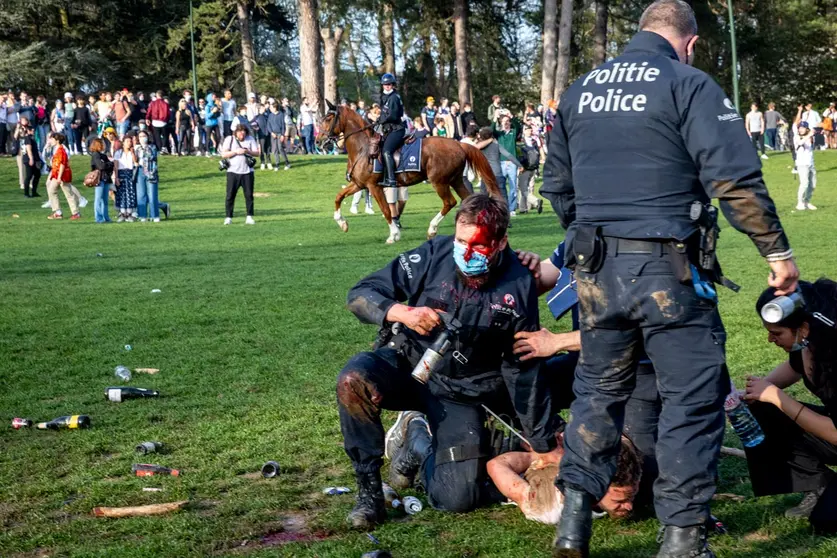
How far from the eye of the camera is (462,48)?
140ft

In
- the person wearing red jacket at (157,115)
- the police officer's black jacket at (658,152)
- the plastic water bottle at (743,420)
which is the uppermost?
the person wearing red jacket at (157,115)

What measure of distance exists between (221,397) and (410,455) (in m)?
2.52

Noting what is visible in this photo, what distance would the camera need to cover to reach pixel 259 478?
5.66 m

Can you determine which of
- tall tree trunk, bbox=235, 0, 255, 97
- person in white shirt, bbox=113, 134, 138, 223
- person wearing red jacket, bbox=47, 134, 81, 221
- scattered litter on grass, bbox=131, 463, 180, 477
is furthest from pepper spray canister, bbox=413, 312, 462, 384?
tall tree trunk, bbox=235, 0, 255, 97

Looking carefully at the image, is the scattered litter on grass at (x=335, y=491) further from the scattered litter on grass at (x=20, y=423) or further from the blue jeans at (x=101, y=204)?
the blue jeans at (x=101, y=204)

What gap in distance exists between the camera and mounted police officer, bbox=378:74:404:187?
18250mm

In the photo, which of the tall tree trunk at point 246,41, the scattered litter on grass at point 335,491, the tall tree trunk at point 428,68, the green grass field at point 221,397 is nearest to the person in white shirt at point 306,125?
the tall tree trunk at point 246,41

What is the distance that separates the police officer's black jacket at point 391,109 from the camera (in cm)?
1825

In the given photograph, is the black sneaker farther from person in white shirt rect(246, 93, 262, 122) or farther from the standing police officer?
person in white shirt rect(246, 93, 262, 122)

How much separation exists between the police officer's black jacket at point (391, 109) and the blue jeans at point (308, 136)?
65.8 feet

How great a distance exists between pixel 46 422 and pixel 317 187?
25.3 m

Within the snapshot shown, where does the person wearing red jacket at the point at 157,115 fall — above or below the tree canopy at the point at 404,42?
below

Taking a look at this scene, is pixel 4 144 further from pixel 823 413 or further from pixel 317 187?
pixel 823 413

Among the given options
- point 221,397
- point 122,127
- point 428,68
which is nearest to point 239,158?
point 122,127
